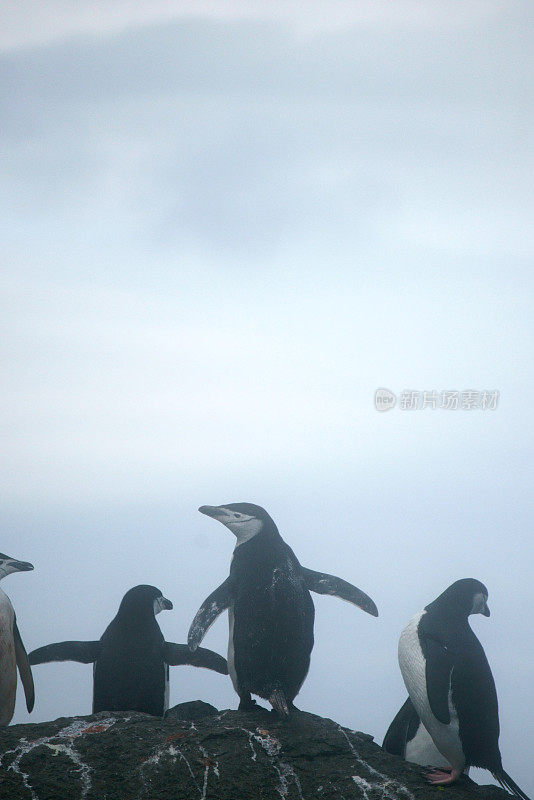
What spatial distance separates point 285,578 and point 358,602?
1.32ft

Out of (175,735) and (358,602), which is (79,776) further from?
(358,602)

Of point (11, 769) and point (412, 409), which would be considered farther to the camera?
point (412, 409)

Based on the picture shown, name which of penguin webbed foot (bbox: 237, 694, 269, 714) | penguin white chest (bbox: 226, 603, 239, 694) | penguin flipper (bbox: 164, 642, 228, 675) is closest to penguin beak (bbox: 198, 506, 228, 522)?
penguin white chest (bbox: 226, 603, 239, 694)

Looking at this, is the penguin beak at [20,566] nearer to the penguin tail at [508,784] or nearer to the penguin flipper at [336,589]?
the penguin flipper at [336,589]

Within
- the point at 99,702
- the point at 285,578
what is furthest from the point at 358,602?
the point at 99,702

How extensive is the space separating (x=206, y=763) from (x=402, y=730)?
3.20ft

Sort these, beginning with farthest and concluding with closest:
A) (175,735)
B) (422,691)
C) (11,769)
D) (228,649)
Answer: (228,649) < (422,691) < (175,735) < (11,769)

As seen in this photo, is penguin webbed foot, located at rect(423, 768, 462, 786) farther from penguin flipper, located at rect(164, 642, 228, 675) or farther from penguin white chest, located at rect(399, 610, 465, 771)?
penguin flipper, located at rect(164, 642, 228, 675)

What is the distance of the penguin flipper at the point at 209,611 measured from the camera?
298 centimetres

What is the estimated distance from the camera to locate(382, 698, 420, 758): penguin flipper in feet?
10.2

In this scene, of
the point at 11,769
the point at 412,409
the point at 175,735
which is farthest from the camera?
the point at 412,409

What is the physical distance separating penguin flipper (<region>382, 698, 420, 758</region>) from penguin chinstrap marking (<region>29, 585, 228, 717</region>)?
30.0 inches

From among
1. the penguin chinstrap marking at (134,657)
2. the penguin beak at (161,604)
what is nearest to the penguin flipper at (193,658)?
the penguin chinstrap marking at (134,657)

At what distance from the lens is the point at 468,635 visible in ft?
9.75
